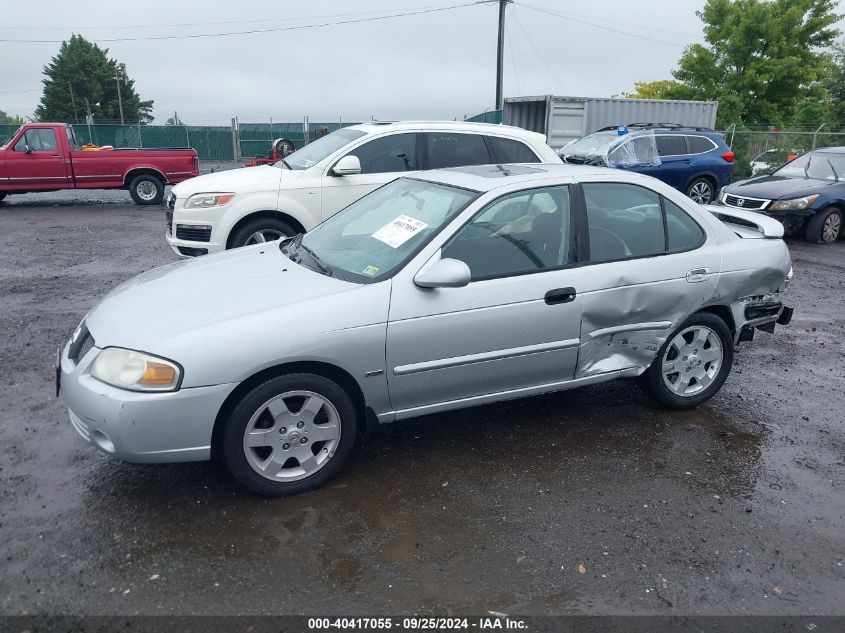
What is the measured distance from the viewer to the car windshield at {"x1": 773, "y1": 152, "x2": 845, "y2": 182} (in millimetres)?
11914

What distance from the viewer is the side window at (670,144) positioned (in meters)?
14.3

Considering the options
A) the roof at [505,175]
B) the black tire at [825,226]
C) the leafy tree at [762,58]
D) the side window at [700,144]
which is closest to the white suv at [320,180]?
the roof at [505,175]

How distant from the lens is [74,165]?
1513 cm

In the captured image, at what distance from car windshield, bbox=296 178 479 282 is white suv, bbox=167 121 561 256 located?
282 centimetres

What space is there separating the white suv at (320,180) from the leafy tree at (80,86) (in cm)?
6951

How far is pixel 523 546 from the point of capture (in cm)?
326

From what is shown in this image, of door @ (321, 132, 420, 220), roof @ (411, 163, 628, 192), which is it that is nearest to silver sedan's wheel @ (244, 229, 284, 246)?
door @ (321, 132, 420, 220)

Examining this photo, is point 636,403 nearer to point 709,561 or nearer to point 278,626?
point 709,561

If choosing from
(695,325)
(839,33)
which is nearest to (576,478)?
(695,325)

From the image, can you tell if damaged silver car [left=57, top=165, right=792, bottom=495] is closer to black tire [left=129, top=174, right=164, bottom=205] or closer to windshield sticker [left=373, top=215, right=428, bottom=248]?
windshield sticker [left=373, top=215, right=428, bottom=248]

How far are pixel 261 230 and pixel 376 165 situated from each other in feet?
4.91

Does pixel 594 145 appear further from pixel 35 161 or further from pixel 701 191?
pixel 35 161

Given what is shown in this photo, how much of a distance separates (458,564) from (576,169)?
2.67 m

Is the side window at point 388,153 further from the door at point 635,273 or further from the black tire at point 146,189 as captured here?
the black tire at point 146,189
